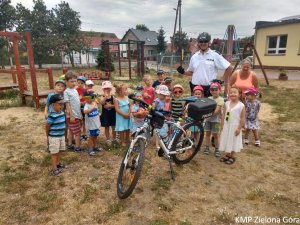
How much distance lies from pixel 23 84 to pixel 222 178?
7402 mm

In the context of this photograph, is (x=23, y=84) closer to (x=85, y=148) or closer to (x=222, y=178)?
(x=85, y=148)

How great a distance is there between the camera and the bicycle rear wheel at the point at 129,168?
9.82 feet

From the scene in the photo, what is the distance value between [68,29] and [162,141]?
2914cm

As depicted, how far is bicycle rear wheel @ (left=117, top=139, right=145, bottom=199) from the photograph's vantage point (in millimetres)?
2992

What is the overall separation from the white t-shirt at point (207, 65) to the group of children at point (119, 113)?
0.88 feet

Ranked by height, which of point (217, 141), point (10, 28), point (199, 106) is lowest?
point (217, 141)

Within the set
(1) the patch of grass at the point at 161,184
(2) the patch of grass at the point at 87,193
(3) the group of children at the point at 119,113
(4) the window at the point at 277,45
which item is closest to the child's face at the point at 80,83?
(3) the group of children at the point at 119,113

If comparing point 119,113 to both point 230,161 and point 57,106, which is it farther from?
point 230,161

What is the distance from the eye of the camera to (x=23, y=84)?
330 inches

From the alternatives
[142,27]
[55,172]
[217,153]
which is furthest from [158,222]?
[142,27]

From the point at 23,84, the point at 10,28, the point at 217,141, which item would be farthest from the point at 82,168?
the point at 10,28

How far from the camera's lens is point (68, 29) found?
29.0 metres

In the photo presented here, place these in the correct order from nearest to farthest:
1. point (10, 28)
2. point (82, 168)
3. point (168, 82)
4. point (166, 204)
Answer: point (166, 204) < point (82, 168) < point (168, 82) < point (10, 28)

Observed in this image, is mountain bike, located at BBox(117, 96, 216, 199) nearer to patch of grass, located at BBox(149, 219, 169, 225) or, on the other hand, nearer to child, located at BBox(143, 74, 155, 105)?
patch of grass, located at BBox(149, 219, 169, 225)
